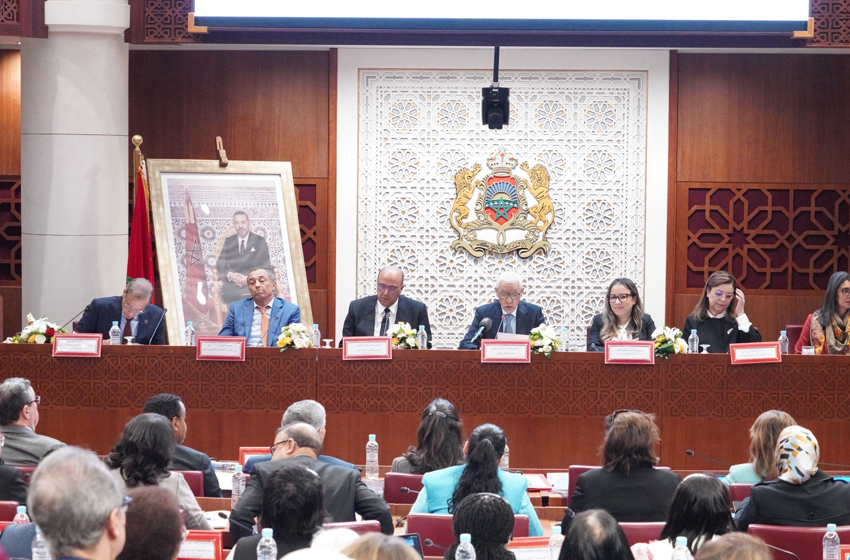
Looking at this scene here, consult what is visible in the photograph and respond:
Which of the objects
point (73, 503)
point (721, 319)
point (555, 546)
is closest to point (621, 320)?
point (721, 319)

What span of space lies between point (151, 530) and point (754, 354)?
4.25 meters

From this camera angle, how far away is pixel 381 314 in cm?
698

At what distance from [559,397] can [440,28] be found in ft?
8.94

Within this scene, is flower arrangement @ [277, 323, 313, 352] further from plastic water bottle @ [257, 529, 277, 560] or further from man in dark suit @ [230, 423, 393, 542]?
plastic water bottle @ [257, 529, 277, 560]

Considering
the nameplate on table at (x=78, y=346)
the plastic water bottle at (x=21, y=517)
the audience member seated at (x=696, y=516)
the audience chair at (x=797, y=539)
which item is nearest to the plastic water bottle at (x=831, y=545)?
the audience chair at (x=797, y=539)

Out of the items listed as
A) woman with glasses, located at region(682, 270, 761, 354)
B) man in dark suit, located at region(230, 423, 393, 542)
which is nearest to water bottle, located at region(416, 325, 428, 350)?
woman with glasses, located at region(682, 270, 761, 354)

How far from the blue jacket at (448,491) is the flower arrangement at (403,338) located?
7.18 ft

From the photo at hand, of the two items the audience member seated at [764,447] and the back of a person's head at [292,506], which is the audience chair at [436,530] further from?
the audience member seated at [764,447]

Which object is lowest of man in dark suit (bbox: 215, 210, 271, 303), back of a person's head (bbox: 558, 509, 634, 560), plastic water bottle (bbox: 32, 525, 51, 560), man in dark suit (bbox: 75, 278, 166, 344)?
plastic water bottle (bbox: 32, 525, 51, 560)

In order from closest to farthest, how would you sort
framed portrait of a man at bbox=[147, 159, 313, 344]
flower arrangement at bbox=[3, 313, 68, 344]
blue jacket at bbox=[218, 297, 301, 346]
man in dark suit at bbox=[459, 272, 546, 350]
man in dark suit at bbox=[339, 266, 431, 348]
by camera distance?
flower arrangement at bbox=[3, 313, 68, 344], blue jacket at bbox=[218, 297, 301, 346], man in dark suit at bbox=[459, 272, 546, 350], man in dark suit at bbox=[339, 266, 431, 348], framed portrait of a man at bbox=[147, 159, 313, 344]

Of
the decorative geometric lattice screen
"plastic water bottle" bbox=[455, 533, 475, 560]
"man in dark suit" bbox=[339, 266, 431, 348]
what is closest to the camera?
"plastic water bottle" bbox=[455, 533, 475, 560]

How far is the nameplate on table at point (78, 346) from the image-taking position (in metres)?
6.04

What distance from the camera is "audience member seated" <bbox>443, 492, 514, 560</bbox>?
9.50 feet

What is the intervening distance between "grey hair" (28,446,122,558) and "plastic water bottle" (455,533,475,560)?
107 cm
